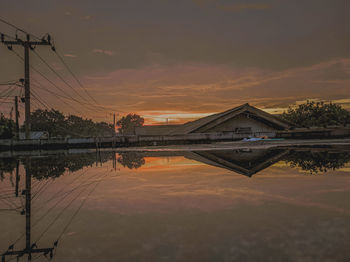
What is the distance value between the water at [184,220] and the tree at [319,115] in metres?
45.2

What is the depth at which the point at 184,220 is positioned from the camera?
11.1 feet

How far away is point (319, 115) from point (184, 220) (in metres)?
52.0

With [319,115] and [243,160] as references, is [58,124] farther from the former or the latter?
[243,160]

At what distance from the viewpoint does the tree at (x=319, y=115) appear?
46000 mm

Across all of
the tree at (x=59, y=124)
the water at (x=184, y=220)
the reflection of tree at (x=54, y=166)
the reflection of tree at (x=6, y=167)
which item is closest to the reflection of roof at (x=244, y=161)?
the water at (x=184, y=220)

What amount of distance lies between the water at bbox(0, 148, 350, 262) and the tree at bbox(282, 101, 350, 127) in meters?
45.2

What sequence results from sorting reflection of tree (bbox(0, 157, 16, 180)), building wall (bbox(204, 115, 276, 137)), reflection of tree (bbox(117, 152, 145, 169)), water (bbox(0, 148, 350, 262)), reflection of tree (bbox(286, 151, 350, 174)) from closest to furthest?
1. water (bbox(0, 148, 350, 262))
2. reflection of tree (bbox(286, 151, 350, 174))
3. reflection of tree (bbox(0, 157, 16, 180))
4. reflection of tree (bbox(117, 152, 145, 169))
5. building wall (bbox(204, 115, 276, 137))

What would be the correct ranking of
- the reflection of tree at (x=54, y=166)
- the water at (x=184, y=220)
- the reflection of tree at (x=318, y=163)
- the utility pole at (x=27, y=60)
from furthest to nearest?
the utility pole at (x=27, y=60) → the reflection of tree at (x=54, y=166) → the reflection of tree at (x=318, y=163) → the water at (x=184, y=220)

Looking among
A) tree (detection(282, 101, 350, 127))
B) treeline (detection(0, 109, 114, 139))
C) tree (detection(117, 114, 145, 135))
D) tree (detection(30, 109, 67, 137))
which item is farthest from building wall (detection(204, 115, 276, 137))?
tree (detection(117, 114, 145, 135))

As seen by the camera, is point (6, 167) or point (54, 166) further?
point (6, 167)

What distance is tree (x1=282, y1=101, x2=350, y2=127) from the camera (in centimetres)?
4600

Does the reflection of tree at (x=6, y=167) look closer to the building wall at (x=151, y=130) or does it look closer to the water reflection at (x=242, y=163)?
the water reflection at (x=242, y=163)

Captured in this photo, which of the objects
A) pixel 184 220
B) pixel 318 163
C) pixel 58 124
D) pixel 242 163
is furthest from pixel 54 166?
pixel 58 124

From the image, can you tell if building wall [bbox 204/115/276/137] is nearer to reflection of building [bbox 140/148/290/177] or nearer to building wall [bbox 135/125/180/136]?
reflection of building [bbox 140/148/290/177]
